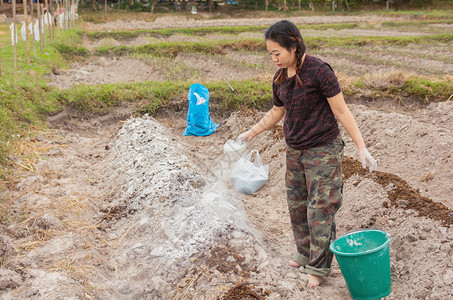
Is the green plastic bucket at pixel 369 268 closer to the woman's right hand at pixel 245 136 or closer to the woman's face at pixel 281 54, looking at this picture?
the woman's right hand at pixel 245 136

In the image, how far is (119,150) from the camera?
6082 mm

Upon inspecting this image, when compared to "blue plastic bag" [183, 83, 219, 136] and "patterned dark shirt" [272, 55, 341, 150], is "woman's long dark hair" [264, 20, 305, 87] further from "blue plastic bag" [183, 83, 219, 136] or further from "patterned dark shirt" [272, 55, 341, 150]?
"blue plastic bag" [183, 83, 219, 136]

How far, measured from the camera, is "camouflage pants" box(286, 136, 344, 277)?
117 inches

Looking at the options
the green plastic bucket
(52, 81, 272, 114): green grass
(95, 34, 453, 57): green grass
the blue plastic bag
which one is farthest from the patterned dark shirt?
(95, 34, 453, 57): green grass

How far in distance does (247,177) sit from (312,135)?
2323 millimetres

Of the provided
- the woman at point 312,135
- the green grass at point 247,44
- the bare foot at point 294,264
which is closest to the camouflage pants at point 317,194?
the woman at point 312,135

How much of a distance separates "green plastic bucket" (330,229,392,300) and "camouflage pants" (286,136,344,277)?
0.13 m

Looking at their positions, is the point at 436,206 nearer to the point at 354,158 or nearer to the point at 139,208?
the point at 354,158

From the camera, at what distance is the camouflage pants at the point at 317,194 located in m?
2.97

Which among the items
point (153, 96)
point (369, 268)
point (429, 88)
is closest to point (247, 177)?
point (369, 268)

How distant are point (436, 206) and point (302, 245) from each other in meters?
1.12

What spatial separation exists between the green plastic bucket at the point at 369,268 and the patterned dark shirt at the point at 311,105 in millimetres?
724

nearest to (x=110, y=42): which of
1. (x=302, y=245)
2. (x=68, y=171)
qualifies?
(x=68, y=171)

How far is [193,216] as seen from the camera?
3.80 metres
